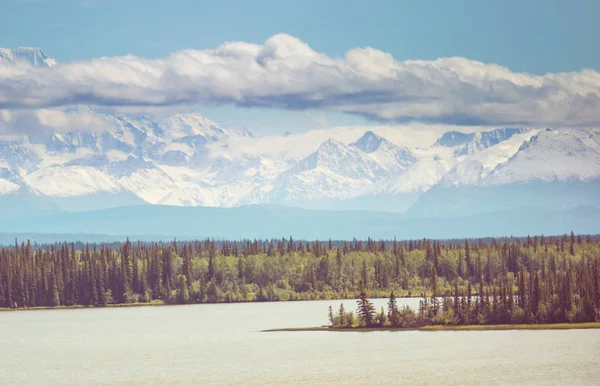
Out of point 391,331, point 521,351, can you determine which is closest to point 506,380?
point 521,351

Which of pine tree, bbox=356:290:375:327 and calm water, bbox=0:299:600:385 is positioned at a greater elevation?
pine tree, bbox=356:290:375:327

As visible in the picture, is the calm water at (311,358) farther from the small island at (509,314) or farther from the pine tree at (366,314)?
the small island at (509,314)

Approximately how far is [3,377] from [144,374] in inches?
732

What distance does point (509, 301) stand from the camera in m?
179

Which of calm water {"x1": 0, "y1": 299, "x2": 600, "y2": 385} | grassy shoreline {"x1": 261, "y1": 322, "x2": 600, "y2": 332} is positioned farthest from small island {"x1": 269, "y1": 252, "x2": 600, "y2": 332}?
calm water {"x1": 0, "y1": 299, "x2": 600, "y2": 385}

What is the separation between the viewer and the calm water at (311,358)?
13062 centimetres

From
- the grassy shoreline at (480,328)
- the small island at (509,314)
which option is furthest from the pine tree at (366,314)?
the grassy shoreline at (480,328)

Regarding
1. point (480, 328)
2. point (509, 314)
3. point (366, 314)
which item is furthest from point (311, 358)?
point (509, 314)

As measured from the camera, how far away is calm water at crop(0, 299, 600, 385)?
131m

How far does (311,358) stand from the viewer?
14888 cm

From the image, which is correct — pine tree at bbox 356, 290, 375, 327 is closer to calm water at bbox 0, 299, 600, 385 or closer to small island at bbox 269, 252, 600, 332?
small island at bbox 269, 252, 600, 332

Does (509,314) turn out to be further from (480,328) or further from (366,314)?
(366,314)

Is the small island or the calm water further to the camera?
the small island

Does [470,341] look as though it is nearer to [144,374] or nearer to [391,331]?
[391,331]
